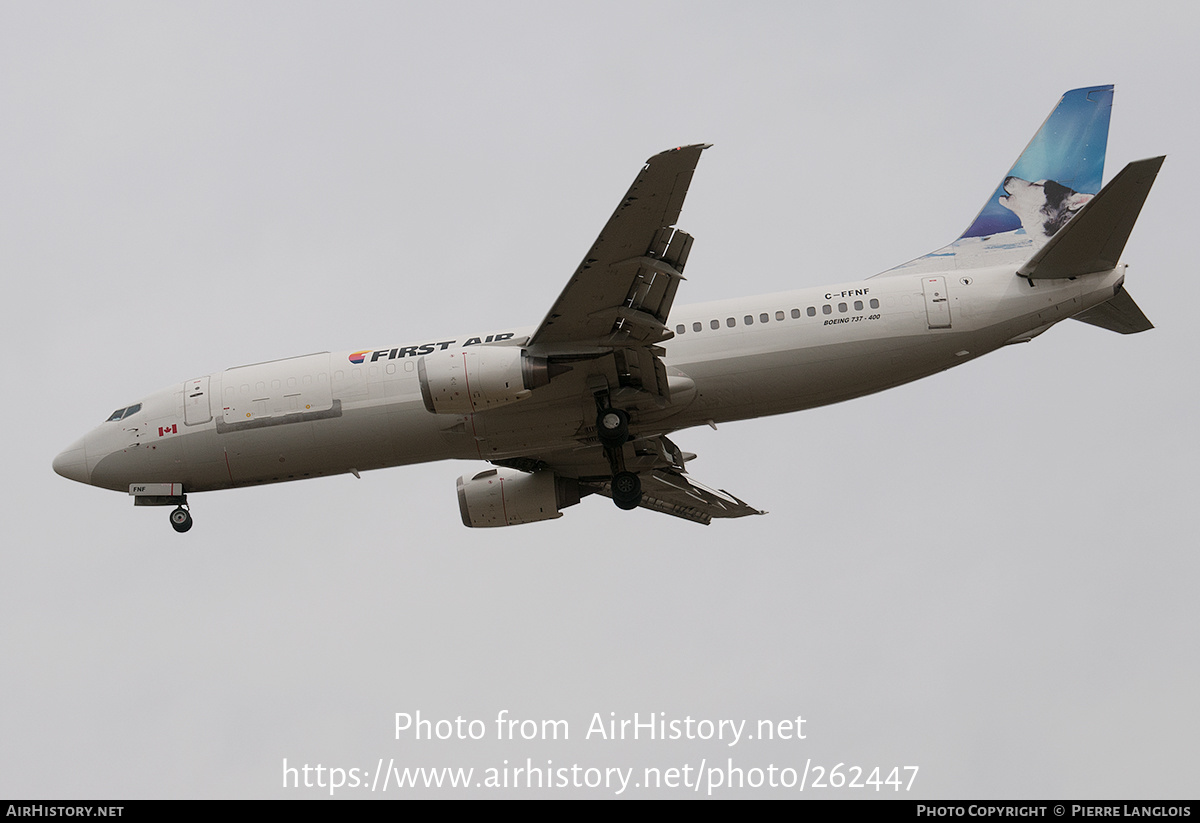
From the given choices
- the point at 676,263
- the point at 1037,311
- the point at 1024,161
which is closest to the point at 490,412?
the point at 676,263

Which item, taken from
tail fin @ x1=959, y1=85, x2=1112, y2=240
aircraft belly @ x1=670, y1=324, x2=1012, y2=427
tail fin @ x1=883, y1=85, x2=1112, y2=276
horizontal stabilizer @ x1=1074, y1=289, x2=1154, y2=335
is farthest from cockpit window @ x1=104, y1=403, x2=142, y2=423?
horizontal stabilizer @ x1=1074, y1=289, x2=1154, y2=335

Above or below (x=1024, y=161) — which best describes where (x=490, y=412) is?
below

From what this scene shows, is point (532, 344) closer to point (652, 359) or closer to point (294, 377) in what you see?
point (652, 359)

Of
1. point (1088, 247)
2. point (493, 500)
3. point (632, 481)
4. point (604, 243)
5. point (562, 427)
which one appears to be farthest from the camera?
point (493, 500)

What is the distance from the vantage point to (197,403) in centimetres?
2812

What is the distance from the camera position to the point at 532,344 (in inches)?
984

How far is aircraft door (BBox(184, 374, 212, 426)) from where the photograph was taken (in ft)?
91.8

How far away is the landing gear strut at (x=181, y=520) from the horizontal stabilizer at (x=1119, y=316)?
1926cm

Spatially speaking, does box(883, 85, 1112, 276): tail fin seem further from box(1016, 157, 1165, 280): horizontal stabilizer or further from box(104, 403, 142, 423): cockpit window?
box(104, 403, 142, 423): cockpit window

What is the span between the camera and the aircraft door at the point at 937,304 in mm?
25734

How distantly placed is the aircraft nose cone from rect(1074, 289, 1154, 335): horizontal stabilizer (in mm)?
21413

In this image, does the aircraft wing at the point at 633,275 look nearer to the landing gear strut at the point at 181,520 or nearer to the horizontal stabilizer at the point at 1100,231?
the horizontal stabilizer at the point at 1100,231

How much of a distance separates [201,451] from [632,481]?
9.28 meters

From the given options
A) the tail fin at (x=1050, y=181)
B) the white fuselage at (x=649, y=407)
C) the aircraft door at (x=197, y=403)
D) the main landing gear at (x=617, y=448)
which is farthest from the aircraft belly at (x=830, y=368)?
the aircraft door at (x=197, y=403)
